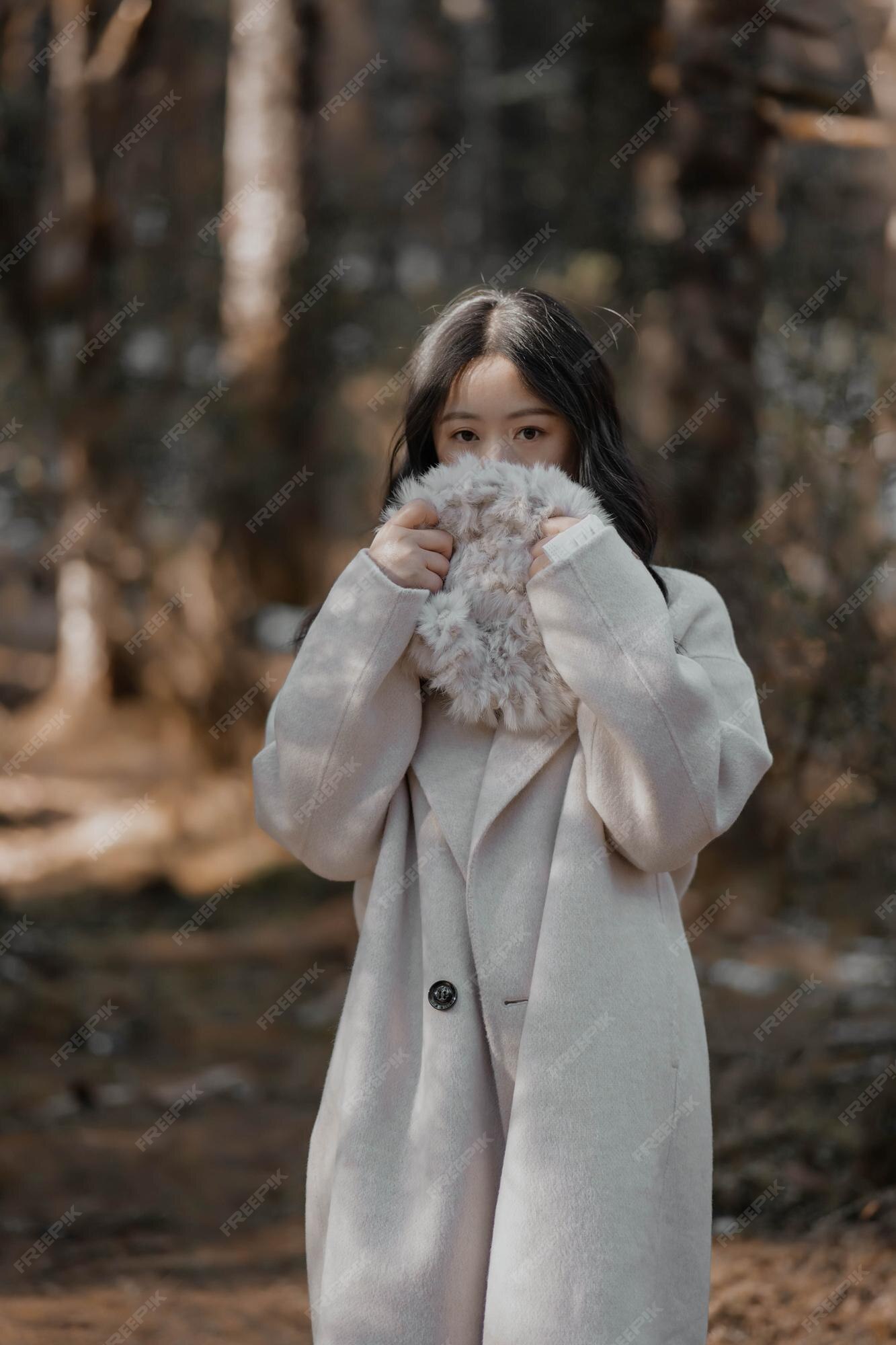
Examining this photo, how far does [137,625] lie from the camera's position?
9.02 m

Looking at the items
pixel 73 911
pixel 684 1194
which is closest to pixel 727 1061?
pixel 684 1194

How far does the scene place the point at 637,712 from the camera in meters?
1.96

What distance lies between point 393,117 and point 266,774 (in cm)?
1907

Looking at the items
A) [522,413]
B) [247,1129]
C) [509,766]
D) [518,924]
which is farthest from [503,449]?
[247,1129]

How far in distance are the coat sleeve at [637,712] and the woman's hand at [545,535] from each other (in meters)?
0.03

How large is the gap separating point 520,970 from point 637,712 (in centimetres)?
45

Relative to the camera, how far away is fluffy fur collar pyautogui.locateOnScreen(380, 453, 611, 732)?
82.0 inches

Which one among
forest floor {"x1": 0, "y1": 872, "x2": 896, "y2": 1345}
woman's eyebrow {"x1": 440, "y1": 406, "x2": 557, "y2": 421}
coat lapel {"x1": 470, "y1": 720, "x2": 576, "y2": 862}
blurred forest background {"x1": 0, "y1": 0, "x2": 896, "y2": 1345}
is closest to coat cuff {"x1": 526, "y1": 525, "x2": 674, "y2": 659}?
coat lapel {"x1": 470, "y1": 720, "x2": 576, "y2": 862}

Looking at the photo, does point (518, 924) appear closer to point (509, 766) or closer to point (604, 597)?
point (509, 766)

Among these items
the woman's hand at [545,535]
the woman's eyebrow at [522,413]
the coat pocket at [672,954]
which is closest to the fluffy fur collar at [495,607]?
the woman's hand at [545,535]

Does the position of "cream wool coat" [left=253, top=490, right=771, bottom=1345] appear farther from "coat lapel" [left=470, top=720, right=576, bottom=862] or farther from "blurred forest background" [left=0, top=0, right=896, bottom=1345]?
"blurred forest background" [left=0, top=0, right=896, bottom=1345]

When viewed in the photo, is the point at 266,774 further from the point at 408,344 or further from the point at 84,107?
the point at 84,107

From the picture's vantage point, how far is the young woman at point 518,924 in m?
1.97

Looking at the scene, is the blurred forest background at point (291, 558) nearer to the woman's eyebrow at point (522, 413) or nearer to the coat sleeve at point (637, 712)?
the woman's eyebrow at point (522, 413)
